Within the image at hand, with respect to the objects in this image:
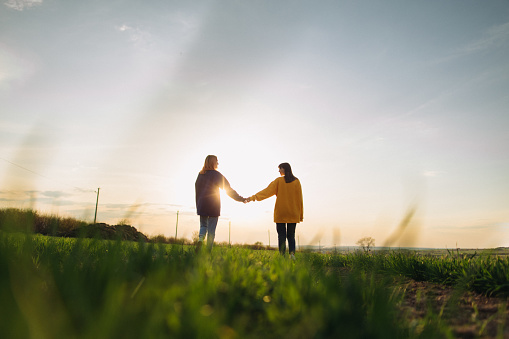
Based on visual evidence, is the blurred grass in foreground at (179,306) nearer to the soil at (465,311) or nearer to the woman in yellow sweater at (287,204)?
the soil at (465,311)

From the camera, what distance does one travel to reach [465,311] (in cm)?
380

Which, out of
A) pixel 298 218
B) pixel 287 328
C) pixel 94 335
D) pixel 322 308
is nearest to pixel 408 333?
pixel 322 308

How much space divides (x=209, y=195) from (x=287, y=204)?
2429mm

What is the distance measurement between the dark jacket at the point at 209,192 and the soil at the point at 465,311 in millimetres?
5524

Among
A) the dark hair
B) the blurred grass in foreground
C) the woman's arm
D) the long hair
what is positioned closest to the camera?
the blurred grass in foreground

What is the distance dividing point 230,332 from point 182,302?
1.67 feet

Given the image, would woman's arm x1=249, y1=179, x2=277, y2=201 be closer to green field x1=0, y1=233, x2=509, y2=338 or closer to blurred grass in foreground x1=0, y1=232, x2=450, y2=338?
green field x1=0, y1=233, x2=509, y2=338

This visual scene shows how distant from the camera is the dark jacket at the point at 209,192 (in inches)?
363

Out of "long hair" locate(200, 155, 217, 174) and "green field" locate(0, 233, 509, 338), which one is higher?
"long hair" locate(200, 155, 217, 174)

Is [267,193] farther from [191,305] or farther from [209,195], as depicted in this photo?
[191,305]

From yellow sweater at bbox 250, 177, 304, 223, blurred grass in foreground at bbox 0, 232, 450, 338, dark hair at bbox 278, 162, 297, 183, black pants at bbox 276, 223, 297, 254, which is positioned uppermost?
dark hair at bbox 278, 162, 297, 183

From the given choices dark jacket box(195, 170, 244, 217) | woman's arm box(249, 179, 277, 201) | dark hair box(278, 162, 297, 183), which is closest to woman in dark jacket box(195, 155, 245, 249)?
dark jacket box(195, 170, 244, 217)

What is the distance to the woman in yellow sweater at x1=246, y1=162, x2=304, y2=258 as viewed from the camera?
10.0 meters

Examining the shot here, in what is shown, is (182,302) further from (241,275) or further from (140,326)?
(241,275)
